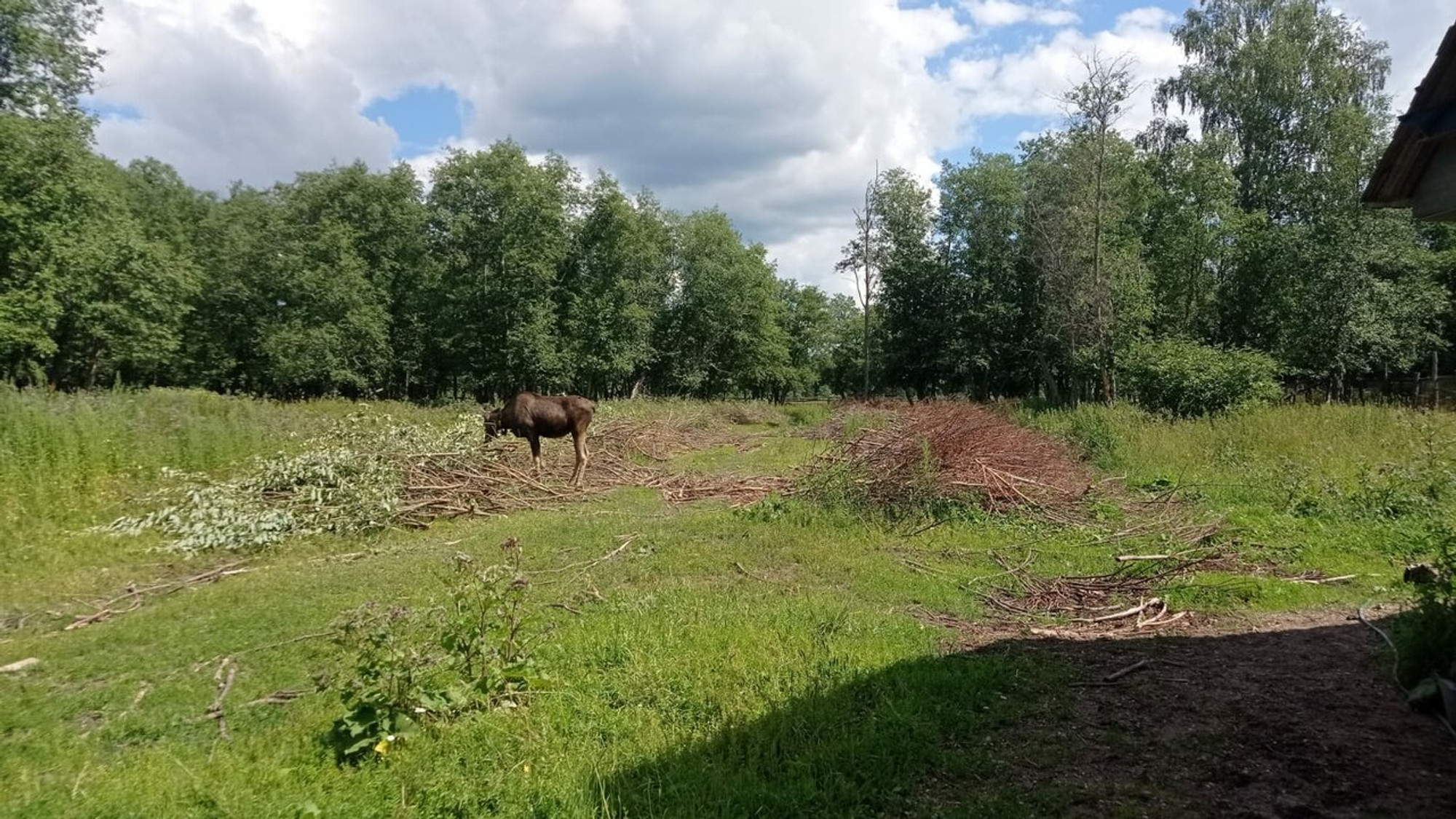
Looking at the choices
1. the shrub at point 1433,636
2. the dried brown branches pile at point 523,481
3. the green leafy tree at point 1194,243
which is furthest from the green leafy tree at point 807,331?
the shrub at point 1433,636

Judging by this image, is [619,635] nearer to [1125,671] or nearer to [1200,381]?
[1125,671]

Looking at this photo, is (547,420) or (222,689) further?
(547,420)

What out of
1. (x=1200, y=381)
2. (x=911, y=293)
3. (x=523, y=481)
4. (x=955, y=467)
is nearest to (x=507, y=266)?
(x=911, y=293)

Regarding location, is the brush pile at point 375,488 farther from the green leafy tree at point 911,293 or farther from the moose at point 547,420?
the green leafy tree at point 911,293

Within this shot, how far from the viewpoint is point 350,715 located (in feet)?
13.6

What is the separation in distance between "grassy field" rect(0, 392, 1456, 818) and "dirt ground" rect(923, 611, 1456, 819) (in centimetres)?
22

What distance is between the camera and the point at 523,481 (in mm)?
13219

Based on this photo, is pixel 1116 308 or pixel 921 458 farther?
pixel 1116 308

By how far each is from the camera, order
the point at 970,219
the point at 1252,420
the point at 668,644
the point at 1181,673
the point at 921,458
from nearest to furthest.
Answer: the point at 1181,673
the point at 668,644
the point at 921,458
the point at 1252,420
the point at 970,219

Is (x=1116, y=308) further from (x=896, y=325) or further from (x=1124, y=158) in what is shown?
(x=896, y=325)

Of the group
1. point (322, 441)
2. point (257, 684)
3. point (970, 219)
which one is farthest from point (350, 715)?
point (970, 219)

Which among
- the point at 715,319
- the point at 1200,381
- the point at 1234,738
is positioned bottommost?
the point at 1234,738

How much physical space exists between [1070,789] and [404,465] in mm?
10931

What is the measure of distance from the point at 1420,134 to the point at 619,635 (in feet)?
19.1
